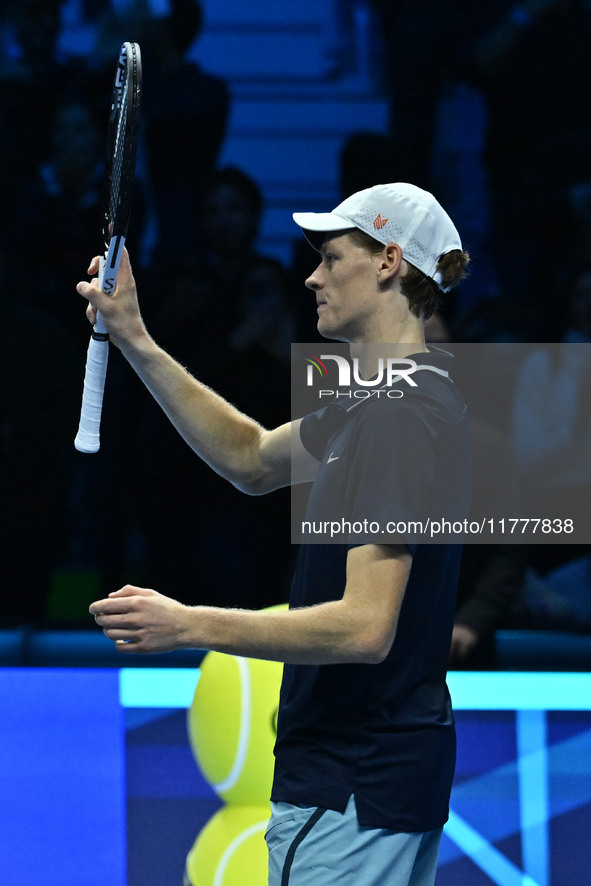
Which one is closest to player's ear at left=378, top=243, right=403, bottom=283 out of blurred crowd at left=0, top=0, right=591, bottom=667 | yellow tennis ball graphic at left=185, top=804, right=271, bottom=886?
yellow tennis ball graphic at left=185, top=804, right=271, bottom=886

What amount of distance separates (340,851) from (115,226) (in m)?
0.85

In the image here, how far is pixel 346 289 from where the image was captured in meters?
1.39

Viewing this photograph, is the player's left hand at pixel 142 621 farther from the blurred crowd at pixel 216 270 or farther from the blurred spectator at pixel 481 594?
the blurred crowd at pixel 216 270

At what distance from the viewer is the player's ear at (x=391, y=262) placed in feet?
4.48

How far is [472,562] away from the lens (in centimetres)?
308

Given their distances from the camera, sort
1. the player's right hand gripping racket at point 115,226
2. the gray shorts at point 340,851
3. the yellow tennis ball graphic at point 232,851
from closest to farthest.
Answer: the gray shorts at point 340,851 → the player's right hand gripping racket at point 115,226 → the yellow tennis ball graphic at point 232,851

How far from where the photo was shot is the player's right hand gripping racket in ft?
4.91

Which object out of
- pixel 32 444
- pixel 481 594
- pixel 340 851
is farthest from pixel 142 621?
pixel 32 444

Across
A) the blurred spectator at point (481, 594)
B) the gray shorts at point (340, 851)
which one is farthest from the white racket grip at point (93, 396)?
the blurred spectator at point (481, 594)

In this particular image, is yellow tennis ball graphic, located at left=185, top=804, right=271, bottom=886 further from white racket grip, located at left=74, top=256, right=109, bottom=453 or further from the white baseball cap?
the white baseball cap

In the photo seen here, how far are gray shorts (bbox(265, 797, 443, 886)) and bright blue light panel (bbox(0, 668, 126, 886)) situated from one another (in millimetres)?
1072

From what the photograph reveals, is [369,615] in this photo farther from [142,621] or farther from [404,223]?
[404,223]

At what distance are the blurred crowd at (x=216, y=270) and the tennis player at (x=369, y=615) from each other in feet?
6.84

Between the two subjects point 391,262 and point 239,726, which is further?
point 239,726
